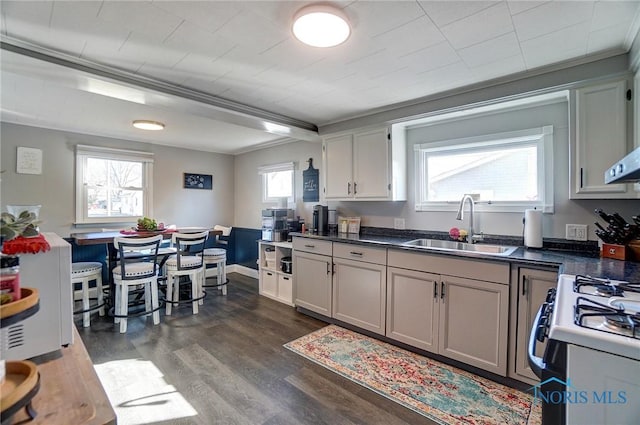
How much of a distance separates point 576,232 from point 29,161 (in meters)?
5.83

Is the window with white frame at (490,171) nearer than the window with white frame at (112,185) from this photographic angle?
Yes

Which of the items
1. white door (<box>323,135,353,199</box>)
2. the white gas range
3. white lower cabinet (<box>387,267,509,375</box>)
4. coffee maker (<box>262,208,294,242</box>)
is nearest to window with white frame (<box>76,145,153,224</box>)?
coffee maker (<box>262,208,294,242</box>)

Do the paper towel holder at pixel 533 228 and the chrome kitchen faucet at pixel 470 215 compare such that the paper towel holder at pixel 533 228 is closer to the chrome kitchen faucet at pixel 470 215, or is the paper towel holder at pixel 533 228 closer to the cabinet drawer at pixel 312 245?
the chrome kitchen faucet at pixel 470 215

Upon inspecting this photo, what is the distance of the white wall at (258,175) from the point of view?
4.44 m

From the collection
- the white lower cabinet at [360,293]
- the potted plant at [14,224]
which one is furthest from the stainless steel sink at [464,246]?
the potted plant at [14,224]

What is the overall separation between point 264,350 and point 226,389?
585 mm

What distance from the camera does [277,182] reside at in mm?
4969

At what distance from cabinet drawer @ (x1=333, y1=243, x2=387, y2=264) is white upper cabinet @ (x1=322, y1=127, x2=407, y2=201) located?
61cm

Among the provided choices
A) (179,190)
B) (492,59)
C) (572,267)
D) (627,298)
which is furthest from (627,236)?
(179,190)

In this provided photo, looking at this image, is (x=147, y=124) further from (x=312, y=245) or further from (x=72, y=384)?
(x=72, y=384)

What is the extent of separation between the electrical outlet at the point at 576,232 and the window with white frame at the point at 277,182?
331cm

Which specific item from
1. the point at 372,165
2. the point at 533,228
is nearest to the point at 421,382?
the point at 533,228

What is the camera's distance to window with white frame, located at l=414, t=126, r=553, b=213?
8.29 feet

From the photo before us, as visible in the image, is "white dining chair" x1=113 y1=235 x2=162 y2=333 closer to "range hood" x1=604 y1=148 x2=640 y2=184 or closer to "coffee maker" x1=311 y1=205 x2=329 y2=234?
"coffee maker" x1=311 y1=205 x2=329 y2=234
